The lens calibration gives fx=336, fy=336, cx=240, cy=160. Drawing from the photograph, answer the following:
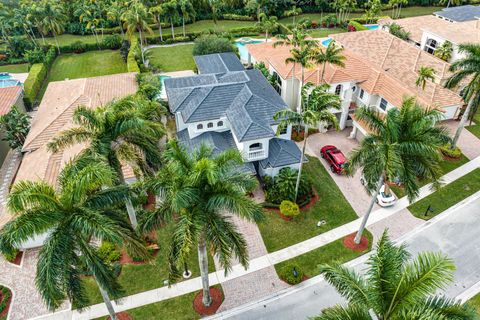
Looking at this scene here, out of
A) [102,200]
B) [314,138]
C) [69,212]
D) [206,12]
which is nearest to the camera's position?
[69,212]

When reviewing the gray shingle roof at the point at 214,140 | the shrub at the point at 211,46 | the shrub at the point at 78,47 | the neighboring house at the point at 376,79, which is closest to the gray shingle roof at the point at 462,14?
the neighboring house at the point at 376,79

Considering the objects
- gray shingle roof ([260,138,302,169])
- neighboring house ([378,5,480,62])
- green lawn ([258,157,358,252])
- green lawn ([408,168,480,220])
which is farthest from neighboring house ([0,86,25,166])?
neighboring house ([378,5,480,62])

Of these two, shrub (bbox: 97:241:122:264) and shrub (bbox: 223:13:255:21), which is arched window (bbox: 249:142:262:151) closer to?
shrub (bbox: 97:241:122:264)

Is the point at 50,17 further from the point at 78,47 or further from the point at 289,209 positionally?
the point at 289,209

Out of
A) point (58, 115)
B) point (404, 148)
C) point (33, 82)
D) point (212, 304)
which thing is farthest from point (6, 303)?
point (33, 82)

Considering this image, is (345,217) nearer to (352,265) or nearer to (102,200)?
(352,265)

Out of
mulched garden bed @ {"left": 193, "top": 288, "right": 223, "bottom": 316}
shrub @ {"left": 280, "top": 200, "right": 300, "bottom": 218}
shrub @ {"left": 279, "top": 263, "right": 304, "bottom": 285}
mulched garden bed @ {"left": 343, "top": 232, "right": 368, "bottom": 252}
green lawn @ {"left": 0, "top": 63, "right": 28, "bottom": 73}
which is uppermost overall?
green lawn @ {"left": 0, "top": 63, "right": 28, "bottom": 73}

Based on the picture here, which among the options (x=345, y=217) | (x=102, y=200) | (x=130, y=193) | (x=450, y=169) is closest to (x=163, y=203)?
(x=130, y=193)
